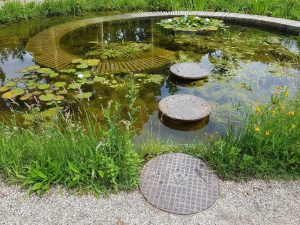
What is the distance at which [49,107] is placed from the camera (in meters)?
4.60

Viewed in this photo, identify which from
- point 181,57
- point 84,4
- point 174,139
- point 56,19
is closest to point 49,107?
point 174,139

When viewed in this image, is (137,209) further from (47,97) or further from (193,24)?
(193,24)

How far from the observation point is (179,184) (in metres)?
2.97

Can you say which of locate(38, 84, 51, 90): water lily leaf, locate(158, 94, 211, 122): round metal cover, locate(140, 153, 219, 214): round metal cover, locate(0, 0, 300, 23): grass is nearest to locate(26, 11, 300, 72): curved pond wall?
locate(0, 0, 300, 23): grass

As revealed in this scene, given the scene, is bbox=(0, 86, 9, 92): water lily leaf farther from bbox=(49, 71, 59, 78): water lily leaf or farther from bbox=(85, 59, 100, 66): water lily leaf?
bbox=(85, 59, 100, 66): water lily leaf

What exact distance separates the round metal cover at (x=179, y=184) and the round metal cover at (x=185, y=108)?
0.90 m

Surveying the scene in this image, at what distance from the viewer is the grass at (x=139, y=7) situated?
8617mm

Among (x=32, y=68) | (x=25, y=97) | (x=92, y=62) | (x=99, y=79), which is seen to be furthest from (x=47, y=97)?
(x=92, y=62)

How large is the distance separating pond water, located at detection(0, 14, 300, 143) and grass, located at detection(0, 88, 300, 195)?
0.68 meters

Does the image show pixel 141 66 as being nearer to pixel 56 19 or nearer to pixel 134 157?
pixel 134 157

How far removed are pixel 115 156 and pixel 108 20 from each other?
630 centimetres

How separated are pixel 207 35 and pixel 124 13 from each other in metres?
3.06

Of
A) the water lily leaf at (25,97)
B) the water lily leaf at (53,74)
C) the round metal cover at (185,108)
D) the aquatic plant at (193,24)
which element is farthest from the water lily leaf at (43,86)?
the aquatic plant at (193,24)

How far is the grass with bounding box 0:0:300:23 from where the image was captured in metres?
8.62
